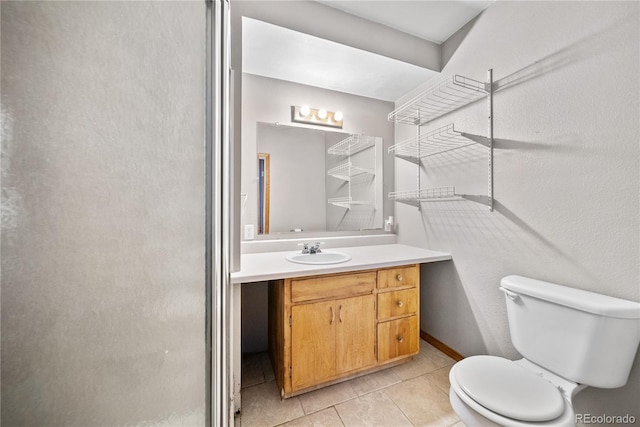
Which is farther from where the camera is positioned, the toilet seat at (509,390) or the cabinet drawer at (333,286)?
the cabinet drawer at (333,286)

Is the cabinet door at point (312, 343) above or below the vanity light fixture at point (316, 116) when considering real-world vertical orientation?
below

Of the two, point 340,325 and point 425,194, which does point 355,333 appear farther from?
point 425,194

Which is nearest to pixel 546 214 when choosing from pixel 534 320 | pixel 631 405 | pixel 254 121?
pixel 534 320

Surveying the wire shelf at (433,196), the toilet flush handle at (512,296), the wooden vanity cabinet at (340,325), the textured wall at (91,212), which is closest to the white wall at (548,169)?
the wire shelf at (433,196)

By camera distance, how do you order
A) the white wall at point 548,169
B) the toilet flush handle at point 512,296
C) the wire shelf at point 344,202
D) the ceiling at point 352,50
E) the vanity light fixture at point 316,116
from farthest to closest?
the wire shelf at point 344,202, the vanity light fixture at point 316,116, the ceiling at point 352,50, the toilet flush handle at point 512,296, the white wall at point 548,169

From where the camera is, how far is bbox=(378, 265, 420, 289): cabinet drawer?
1574mm

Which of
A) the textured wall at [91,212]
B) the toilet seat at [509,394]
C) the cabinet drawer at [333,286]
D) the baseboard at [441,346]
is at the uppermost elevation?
the textured wall at [91,212]

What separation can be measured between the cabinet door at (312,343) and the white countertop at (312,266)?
0.21 meters

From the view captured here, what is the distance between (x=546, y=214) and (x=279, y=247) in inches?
66.1

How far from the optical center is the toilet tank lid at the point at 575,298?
35.4 inches

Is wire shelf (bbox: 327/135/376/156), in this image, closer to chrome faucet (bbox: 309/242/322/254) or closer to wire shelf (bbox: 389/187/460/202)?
wire shelf (bbox: 389/187/460/202)

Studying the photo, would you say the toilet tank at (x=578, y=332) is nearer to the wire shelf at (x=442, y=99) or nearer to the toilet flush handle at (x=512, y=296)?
the toilet flush handle at (x=512, y=296)

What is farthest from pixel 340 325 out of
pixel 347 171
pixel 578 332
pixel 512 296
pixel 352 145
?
pixel 352 145

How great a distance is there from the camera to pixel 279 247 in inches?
75.3
